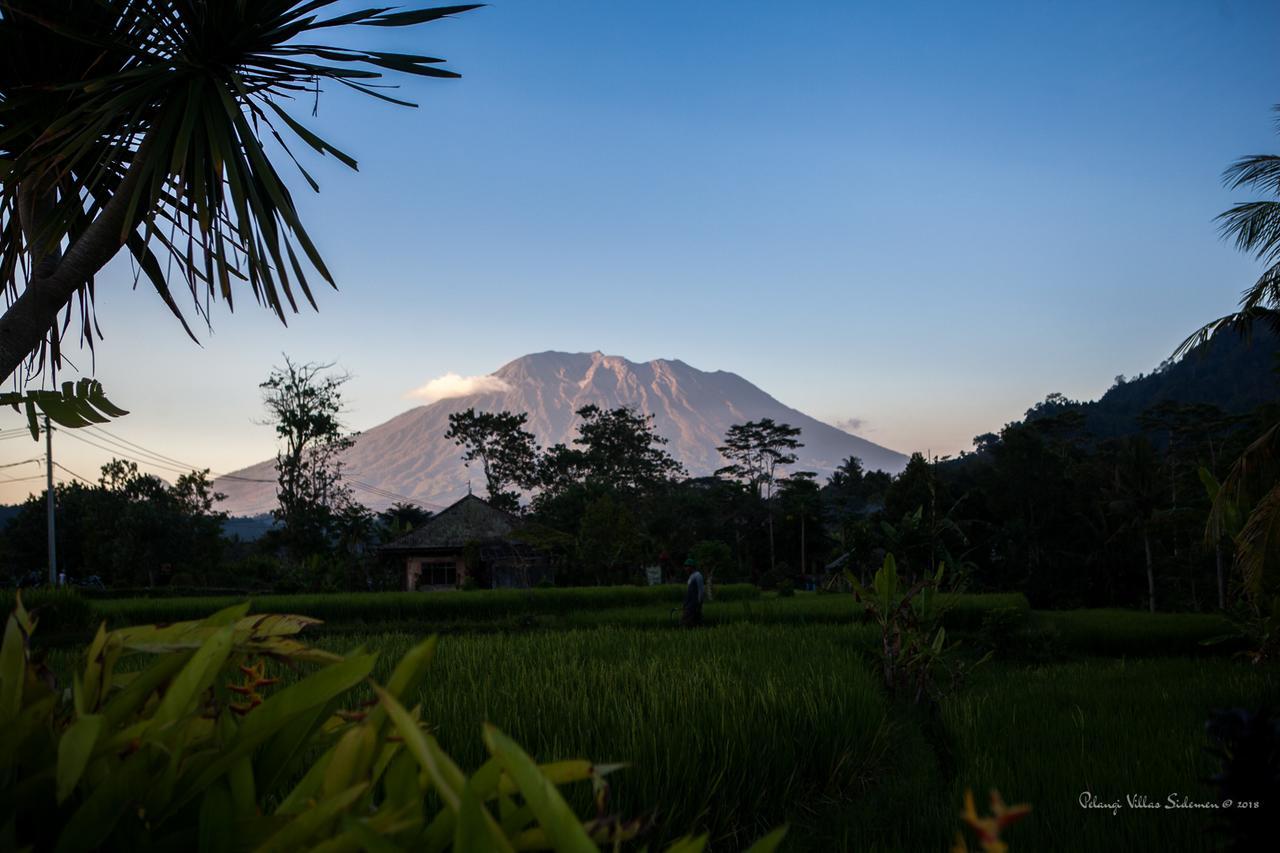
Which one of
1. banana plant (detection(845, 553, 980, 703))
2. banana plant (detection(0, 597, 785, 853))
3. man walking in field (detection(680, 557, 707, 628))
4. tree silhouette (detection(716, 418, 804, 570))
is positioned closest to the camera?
banana plant (detection(0, 597, 785, 853))

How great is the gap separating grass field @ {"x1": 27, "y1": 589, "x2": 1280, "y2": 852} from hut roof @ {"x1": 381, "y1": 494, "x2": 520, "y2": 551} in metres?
25.9

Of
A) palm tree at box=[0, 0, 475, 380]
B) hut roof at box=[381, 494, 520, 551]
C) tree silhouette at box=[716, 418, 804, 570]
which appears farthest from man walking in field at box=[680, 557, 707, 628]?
tree silhouette at box=[716, 418, 804, 570]

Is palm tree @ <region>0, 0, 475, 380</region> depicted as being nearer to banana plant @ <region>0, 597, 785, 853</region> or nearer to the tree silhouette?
banana plant @ <region>0, 597, 785, 853</region>

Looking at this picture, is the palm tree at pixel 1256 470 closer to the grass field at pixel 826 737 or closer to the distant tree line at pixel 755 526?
the grass field at pixel 826 737

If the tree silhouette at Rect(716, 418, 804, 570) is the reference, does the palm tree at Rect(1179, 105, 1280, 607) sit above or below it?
below

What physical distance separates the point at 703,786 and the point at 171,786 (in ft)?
10.7

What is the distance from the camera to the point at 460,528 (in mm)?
35688

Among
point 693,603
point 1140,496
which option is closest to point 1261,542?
point 693,603

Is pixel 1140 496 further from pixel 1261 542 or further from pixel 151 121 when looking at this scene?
pixel 151 121

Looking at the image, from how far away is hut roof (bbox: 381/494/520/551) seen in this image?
3456cm

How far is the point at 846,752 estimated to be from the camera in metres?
4.75

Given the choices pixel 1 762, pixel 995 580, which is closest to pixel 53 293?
pixel 1 762

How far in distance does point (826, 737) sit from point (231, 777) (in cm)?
454

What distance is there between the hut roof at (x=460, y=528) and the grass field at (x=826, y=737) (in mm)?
25877
